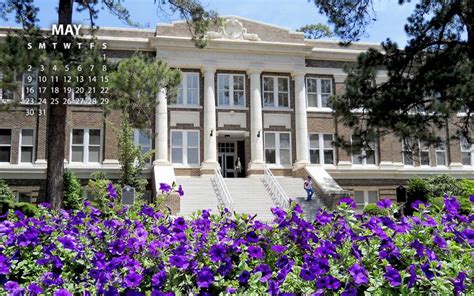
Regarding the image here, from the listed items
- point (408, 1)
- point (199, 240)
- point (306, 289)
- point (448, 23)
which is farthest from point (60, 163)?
point (448, 23)

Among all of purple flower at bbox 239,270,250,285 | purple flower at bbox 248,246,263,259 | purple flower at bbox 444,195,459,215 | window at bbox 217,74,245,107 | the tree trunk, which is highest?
window at bbox 217,74,245,107

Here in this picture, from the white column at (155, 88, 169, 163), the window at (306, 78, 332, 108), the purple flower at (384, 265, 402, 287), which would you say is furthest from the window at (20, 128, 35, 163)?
the purple flower at (384, 265, 402, 287)

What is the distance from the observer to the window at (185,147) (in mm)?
28516

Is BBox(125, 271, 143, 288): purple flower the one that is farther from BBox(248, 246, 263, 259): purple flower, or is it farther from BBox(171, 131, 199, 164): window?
BBox(171, 131, 199, 164): window

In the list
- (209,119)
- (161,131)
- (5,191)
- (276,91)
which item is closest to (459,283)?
(161,131)

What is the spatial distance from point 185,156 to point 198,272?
25.3 m

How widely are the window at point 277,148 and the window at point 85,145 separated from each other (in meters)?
10.1

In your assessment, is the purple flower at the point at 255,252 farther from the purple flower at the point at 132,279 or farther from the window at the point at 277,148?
the window at the point at 277,148

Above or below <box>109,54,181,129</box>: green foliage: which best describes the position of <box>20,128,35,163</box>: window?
below

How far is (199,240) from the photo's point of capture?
3883mm

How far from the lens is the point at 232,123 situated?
96.1ft

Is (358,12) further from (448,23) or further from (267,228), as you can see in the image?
(267,228)

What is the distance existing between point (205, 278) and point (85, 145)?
26.3 m

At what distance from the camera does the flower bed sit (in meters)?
3.34
